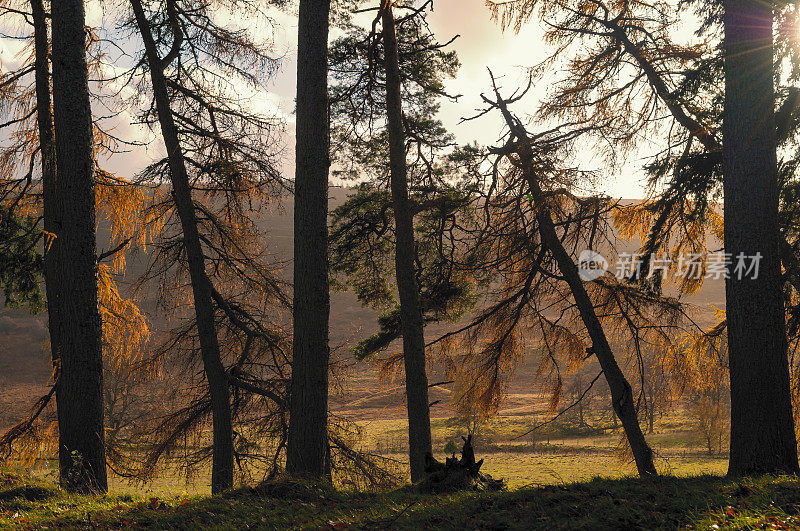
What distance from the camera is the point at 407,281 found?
830 cm

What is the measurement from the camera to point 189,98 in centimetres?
904

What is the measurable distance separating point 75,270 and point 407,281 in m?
4.46

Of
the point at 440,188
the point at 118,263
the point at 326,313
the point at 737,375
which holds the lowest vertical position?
the point at 737,375

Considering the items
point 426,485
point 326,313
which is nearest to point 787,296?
point 426,485

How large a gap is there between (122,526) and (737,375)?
599 centimetres

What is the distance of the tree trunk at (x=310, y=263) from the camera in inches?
235

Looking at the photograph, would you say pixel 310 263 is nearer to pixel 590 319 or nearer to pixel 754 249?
pixel 754 249

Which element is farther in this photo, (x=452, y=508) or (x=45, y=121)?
(x=45, y=121)

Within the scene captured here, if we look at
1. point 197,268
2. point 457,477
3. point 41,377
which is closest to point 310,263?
point 457,477

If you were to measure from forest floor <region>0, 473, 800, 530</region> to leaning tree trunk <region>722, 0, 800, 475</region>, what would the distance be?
0.66 meters

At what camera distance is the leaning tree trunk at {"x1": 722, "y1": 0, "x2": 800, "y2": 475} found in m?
5.43

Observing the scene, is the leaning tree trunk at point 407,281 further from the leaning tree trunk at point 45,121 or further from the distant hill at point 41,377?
the distant hill at point 41,377

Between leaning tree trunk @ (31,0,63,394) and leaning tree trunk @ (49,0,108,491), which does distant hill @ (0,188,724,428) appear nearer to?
leaning tree trunk @ (31,0,63,394)

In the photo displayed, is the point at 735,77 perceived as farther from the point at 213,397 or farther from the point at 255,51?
the point at 213,397
